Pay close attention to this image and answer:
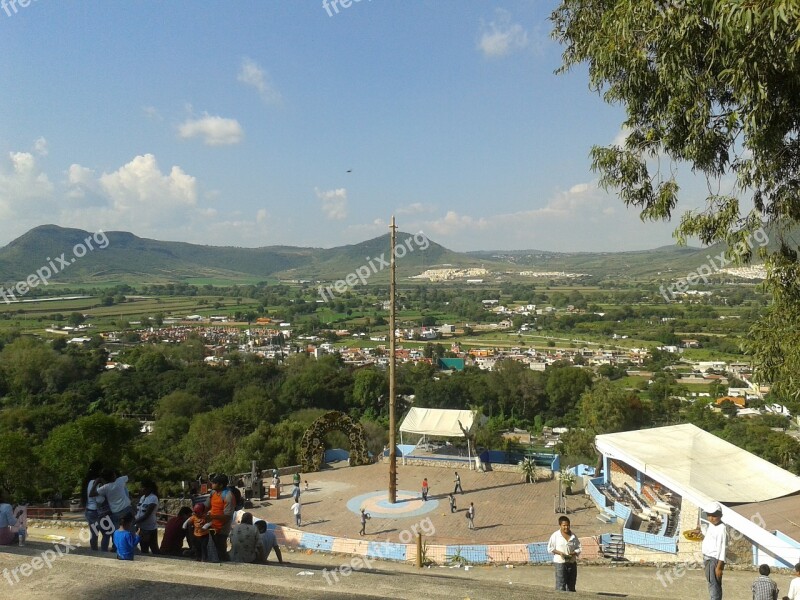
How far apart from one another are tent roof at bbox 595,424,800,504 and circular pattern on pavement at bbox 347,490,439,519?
5.15m

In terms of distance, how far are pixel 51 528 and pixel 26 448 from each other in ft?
21.4

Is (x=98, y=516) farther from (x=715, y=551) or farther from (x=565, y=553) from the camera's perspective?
(x=715, y=551)

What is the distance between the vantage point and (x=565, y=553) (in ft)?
18.5

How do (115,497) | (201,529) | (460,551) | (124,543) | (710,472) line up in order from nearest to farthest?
(124,543)
(201,529)
(115,497)
(460,551)
(710,472)

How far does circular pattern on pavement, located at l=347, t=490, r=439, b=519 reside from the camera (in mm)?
15062

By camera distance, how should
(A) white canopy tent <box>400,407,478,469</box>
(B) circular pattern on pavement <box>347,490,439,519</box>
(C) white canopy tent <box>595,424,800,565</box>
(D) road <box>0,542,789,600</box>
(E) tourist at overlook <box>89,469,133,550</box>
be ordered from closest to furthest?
(D) road <box>0,542,789,600</box>, (E) tourist at overlook <box>89,469,133,550</box>, (C) white canopy tent <box>595,424,800,565</box>, (B) circular pattern on pavement <box>347,490,439,519</box>, (A) white canopy tent <box>400,407,478,469</box>

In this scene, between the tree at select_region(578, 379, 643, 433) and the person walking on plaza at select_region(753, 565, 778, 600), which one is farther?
the tree at select_region(578, 379, 643, 433)

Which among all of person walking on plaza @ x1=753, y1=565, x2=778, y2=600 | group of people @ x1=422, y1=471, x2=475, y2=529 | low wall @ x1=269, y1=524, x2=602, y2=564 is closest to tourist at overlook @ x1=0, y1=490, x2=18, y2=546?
low wall @ x1=269, y1=524, x2=602, y2=564

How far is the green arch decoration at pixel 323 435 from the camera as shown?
19625 millimetres

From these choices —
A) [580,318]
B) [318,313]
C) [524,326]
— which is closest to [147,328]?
[318,313]

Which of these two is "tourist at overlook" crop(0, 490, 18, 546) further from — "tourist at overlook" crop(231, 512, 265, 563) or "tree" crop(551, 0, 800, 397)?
"tree" crop(551, 0, 800, 397)

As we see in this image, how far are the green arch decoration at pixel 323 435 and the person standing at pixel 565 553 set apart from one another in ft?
47.1

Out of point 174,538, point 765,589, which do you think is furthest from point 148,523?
point 765,589

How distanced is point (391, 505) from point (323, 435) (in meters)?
5.04
